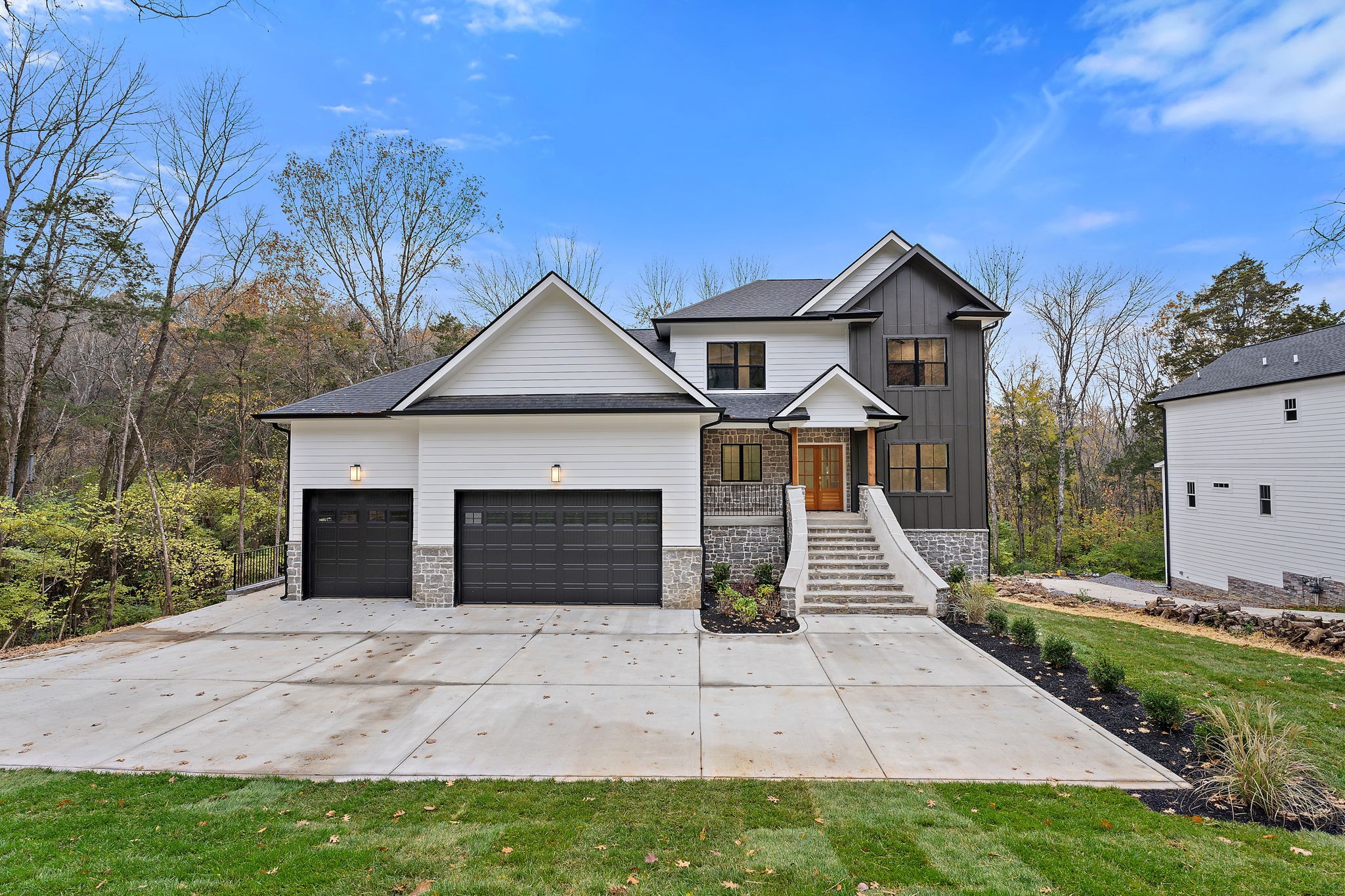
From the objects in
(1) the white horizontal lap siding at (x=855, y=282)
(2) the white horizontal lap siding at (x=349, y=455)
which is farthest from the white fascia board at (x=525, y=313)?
(1) the white horizontal lap siding at (x=855, y=282)

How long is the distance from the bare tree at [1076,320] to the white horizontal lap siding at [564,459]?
2207cm

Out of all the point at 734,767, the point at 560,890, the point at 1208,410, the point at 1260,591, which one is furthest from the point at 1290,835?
the point at 1208,410

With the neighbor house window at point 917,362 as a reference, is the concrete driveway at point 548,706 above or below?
below

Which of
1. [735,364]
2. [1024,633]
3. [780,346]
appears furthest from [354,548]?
[1024,633]

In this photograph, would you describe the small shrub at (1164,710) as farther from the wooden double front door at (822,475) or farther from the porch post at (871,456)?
the wooden double front door at (822,475)

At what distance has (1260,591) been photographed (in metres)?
15.4

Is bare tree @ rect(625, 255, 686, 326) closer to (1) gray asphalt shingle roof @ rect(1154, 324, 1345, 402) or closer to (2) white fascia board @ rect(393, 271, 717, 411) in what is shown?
(2) white fascia board @ rect(393, 271, 717, 411)

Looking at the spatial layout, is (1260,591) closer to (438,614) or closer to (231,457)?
(438,614)

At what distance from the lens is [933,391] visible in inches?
546

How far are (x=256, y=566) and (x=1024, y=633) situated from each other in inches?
708

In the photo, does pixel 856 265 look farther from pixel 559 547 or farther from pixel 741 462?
pixel 559 547

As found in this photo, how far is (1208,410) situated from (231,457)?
33662mm

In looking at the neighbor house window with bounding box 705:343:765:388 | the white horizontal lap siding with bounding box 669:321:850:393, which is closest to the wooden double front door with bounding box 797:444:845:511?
the white horizontal lap siding with bounding box 669:321:850:393

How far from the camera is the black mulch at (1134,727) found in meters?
4.25
